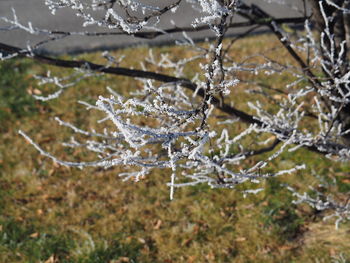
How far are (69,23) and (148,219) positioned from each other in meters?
5.82

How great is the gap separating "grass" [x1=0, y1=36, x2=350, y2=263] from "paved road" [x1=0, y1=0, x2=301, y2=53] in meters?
2.89

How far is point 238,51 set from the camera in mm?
7070

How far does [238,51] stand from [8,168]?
12.9 feet

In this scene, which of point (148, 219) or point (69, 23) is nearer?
point (148, 219)

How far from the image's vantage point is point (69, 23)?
9.06 metres

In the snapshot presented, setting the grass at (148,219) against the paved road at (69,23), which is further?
the paved road at (69,23)

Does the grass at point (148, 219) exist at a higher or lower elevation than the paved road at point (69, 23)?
lower

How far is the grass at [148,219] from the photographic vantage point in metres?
4.13

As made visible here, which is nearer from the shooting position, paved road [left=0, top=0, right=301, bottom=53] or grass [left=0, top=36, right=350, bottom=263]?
grass [left=0, top=36, right=350, bottom=263]

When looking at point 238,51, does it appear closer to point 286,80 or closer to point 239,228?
point 286,80

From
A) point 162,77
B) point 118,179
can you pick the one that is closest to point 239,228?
point 118,179

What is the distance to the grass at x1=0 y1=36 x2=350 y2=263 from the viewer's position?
4133 millimetres

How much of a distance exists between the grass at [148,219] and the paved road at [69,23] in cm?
289

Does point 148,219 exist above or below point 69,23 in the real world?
below
